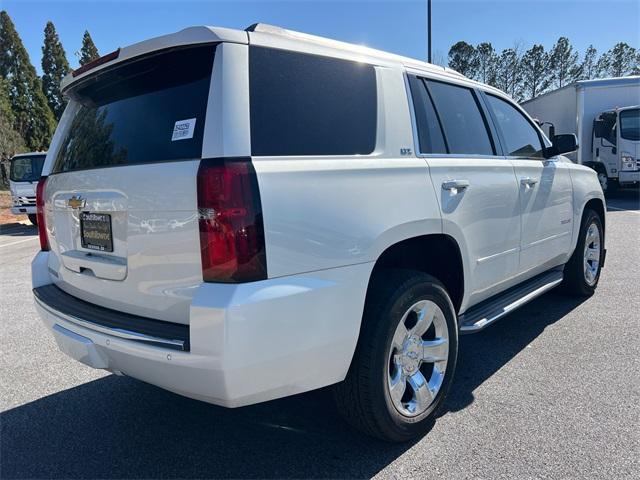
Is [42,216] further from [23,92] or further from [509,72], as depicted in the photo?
[509,72]

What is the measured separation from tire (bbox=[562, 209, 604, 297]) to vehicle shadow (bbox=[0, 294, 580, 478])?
76.6 inches

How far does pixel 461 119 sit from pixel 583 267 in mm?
2477

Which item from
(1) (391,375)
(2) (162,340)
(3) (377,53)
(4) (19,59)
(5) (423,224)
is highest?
(4) (19,59)

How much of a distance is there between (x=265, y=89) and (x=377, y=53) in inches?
38.4

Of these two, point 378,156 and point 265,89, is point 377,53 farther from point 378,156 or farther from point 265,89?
point 265,89

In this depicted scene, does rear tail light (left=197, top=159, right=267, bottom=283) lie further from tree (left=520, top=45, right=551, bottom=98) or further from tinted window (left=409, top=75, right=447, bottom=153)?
tree (left=520, top=45, right=551, bottom=98)

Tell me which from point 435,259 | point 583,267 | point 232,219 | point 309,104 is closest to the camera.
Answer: point 232,219

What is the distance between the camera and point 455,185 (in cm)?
301

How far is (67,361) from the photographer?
3.95 m

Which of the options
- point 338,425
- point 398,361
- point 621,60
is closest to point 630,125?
point 398,361

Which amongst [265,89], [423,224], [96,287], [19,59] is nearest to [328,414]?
[423,224]

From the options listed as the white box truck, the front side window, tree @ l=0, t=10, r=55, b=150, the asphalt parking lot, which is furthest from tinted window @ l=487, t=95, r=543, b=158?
tree @ l=0, t=10, r=55, b=150

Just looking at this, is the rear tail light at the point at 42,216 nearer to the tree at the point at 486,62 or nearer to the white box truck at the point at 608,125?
the white box truck at the point at 608,125

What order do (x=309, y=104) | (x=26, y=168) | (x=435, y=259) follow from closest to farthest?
(x=309, y=104) < (x=435, y=259) < (x=26, y=168)
